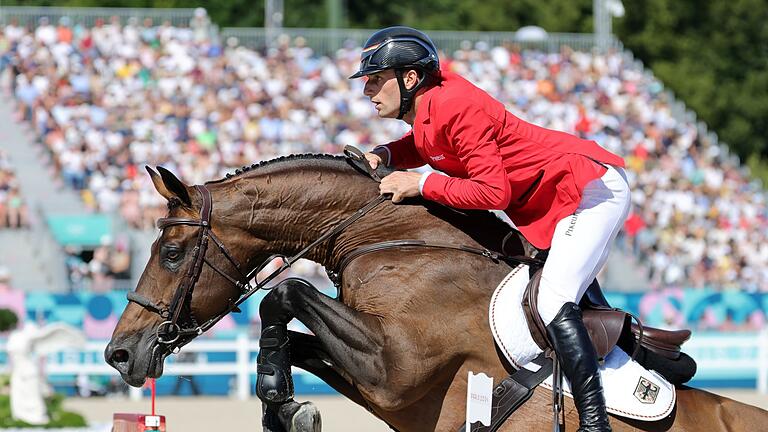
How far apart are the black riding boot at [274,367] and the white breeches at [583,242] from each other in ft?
3.81

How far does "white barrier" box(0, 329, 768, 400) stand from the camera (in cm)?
1505

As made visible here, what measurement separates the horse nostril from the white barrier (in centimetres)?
895

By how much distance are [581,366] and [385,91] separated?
5.03 feet

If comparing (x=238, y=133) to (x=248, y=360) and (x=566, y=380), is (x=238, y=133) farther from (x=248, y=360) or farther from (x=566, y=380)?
(x=566, y=380)

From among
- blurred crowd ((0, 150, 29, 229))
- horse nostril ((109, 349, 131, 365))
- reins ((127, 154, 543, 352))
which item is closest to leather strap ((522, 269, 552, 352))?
reins ((127, 154, 543, 352))

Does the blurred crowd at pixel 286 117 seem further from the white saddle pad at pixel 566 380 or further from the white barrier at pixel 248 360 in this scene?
the white saddle pad at pixel 566 380

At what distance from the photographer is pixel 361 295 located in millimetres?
5336

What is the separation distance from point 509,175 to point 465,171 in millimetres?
215

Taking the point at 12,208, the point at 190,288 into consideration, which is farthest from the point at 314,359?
the point at 12,208

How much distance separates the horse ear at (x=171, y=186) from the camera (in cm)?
525

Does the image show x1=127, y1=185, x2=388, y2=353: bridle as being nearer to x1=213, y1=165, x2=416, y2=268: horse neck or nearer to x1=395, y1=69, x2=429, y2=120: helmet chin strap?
x1=213, y1=165, x2=416, y2=268: horse neck

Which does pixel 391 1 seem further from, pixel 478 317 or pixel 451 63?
pixel 478 317

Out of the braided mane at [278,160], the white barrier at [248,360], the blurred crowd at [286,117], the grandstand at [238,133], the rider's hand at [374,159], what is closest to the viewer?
the braided mane at [278,160]

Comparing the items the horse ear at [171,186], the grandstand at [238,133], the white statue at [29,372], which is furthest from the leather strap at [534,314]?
the grandstand at [238,133]
